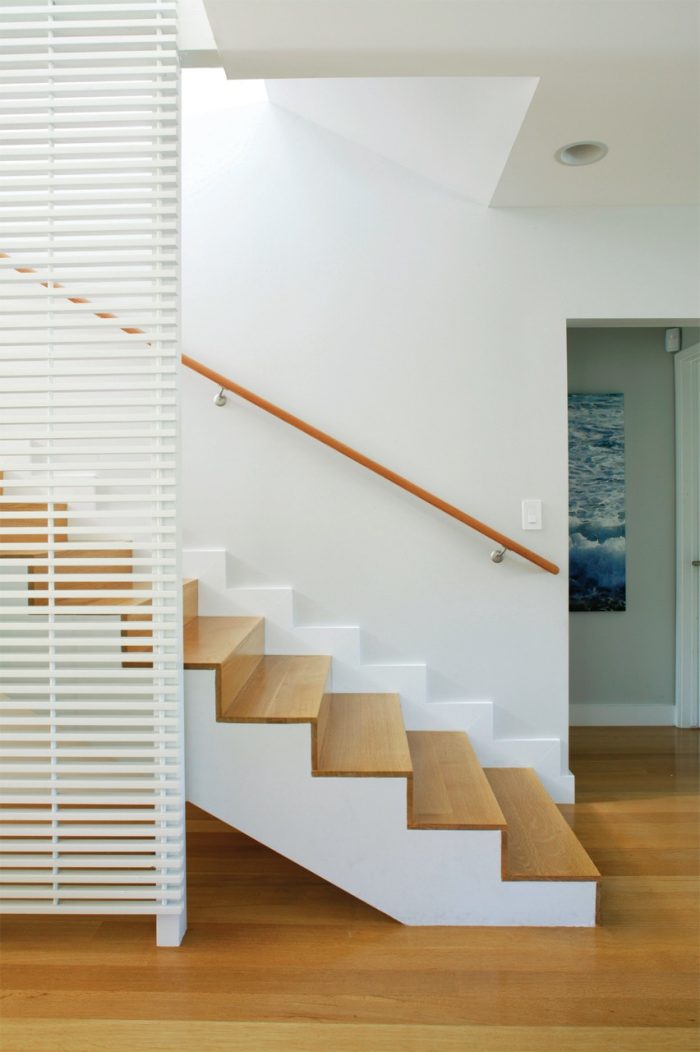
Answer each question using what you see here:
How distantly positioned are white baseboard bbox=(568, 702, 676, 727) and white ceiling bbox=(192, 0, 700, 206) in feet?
9.02

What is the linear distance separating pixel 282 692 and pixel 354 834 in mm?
539

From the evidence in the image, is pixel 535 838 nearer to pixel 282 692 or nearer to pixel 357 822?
pixel 357 822

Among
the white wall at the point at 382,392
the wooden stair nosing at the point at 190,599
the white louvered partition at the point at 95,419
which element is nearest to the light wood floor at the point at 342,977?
the white louvered partition at the point at 95,419

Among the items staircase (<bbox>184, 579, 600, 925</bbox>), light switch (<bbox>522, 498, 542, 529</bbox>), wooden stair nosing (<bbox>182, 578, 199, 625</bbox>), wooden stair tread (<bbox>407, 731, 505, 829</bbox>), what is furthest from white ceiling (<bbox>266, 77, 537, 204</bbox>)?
wooden stair tread (<bbox>407, 731, 505, 829</bbox>)

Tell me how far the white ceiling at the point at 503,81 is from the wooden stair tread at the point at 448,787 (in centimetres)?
226

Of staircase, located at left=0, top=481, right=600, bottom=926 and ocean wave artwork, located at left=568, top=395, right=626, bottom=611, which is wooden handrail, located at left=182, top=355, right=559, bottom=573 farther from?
ocean wave artwork, located at left=568, top=395, right=626, bottom=611

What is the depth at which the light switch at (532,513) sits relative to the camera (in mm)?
3254

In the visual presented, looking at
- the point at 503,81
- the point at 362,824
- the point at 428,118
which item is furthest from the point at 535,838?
the point at 428,118

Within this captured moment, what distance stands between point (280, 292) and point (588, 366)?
82.9 inches

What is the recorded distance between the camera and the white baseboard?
442 centimetres

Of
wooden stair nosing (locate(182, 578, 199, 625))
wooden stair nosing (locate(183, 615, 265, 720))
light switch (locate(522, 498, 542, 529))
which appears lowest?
wooden stair nosing (locate(183, 615, 265, 720))

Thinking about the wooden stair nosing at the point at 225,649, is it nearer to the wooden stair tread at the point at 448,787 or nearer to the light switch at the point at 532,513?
the wooden stair tread at the point at 448,787

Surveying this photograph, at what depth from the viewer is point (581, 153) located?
9.12 feet

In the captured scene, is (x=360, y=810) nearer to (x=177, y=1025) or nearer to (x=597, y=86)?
(x=177, y=1025)
